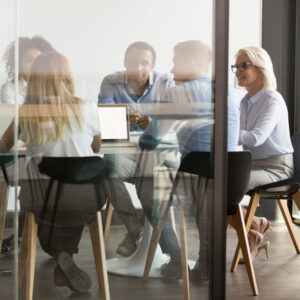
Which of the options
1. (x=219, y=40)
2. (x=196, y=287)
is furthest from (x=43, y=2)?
(x=196, y=287)

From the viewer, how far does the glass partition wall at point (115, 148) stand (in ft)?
9.64

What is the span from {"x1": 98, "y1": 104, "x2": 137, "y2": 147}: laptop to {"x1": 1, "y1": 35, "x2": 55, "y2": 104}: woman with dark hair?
0.33 meters

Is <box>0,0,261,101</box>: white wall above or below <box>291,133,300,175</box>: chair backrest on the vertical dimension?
above

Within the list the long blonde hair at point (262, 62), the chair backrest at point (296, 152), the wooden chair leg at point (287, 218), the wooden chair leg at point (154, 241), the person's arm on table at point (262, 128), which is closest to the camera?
the wooden chair leg at point (154, 241)

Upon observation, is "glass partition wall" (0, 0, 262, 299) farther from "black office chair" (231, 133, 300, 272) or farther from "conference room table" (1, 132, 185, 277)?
"black office chair" (231, 133, 300, 272)

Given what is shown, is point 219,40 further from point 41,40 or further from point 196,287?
point 196,287

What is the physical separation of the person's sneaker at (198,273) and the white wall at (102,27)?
0.88 meters

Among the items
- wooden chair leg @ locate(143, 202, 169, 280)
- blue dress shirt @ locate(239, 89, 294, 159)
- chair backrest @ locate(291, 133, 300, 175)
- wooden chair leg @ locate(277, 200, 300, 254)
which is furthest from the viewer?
wooden chair leg @ locate(277, 200, 300, 254)

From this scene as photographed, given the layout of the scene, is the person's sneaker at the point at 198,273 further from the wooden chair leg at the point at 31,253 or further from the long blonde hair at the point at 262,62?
the long blonde hair at the point at 262,62

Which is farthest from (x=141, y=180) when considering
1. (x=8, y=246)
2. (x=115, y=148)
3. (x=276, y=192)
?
(x=276, y=192)

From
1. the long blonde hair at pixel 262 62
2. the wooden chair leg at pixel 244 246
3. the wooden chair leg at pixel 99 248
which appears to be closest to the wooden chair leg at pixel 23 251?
the wooden chair leg at pixel 99 248

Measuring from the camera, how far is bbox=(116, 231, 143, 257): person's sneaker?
3.08 meters

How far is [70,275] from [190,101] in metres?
0.91

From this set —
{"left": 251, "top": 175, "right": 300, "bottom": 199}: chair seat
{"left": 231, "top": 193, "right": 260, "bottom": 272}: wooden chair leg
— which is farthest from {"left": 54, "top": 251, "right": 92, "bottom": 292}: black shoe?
{"left": 251, "top": 175, "right": 300, "bottom": 199}: chair seat
